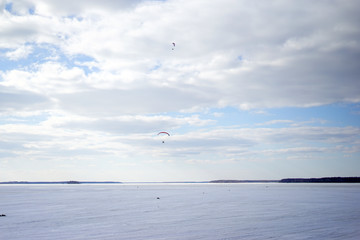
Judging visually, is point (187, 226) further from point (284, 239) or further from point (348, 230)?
Answer: point (348, 230)

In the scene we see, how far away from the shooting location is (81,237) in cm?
1981

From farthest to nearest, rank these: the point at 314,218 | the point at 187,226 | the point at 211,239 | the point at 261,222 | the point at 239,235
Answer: the point at 314,218 < the point at 261,222 < the point at 187,226 < the point at 239,235 < the point at 211,239

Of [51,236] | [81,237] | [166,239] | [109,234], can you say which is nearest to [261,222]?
[166,239]

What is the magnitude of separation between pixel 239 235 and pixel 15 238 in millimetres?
14143

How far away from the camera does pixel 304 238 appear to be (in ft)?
63.5

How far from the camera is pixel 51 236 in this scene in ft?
66.0

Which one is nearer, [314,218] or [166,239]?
[166,239]

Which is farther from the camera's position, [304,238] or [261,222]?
[261,222]

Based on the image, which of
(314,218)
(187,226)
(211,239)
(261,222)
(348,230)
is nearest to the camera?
(211,239)

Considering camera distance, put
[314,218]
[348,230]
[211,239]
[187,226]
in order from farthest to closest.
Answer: [314,218] → [187,226] → [348,230] → [211,239]

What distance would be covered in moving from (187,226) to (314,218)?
41.6 ft

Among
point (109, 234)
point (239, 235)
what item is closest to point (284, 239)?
point (239, 235)

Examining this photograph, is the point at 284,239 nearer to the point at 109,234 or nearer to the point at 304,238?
the point at 304,238

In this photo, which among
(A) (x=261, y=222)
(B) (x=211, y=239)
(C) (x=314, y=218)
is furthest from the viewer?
(C) (x=314, y=218)
